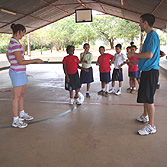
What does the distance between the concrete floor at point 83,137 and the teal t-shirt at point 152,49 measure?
0.88 m

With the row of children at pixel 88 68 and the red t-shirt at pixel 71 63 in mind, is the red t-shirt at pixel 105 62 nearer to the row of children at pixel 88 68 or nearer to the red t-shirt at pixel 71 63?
the row of children at pixel 88 68

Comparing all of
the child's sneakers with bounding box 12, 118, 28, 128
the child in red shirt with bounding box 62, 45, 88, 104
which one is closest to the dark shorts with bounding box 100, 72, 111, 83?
the child in red shirt with bounding box 62, 45, 88, 104

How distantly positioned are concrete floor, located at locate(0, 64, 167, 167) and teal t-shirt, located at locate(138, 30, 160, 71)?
883 millimetres

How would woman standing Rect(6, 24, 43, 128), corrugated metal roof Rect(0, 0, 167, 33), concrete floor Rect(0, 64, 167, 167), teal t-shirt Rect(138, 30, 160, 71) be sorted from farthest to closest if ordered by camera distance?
corrugated metal roof Rect(0, 0, 167, 33), woman standing Rect(6, 24, 43, 128), teal t-shirt Rect(138, 30, 160, 71), concrete floor Rect(0, 64, 167, 167)

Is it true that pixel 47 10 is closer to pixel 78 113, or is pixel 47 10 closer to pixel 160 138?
pixel 78 113

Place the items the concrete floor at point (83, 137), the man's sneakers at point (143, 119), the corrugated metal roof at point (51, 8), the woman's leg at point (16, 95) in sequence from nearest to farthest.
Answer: the concrete floor at point (83, 137)
the woman's leg at point (16, 95)
the man's sneakers at point (143, 119)
the corrugated metal roof at point (51, 8)

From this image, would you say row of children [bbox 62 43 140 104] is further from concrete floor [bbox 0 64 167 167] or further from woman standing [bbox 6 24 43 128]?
woman standing [bbox 6 24 43 128]

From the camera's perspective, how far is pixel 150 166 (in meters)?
1.84

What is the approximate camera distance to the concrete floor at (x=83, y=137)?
6.43ft

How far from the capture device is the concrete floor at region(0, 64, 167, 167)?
6.43 ft

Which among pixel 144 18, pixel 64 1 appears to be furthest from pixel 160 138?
pixel 64 1

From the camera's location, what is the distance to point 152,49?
227cm

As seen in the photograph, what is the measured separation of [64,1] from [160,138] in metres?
9.55

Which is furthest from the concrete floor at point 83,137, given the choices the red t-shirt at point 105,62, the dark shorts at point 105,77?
the red t-shirt at point 105,62
